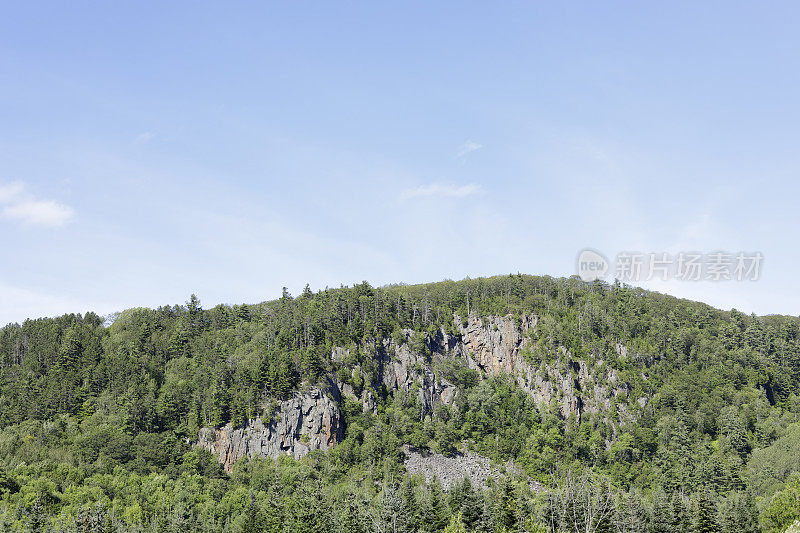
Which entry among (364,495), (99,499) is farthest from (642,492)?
(99,499)

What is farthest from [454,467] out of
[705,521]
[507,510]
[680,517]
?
[705,521]

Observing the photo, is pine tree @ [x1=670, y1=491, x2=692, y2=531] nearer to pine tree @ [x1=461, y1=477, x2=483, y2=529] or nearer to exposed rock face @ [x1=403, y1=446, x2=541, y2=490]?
pine tree @ [x1=461, y1=477, x2=483, y2=529]

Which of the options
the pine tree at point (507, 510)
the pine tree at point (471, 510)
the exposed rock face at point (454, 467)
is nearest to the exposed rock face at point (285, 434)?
the exposed rock face at point (454, 467)

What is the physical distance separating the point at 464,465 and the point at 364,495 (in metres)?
52.1

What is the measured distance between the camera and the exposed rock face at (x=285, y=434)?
172250mm

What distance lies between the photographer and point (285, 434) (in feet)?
576

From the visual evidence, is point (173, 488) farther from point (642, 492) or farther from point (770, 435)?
point (770, 435)

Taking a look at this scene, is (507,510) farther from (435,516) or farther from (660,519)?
(660,519)

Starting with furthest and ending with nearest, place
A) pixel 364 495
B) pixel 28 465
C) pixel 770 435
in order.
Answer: pixel 770 435 < pixel 28 465 < pixel 364 495

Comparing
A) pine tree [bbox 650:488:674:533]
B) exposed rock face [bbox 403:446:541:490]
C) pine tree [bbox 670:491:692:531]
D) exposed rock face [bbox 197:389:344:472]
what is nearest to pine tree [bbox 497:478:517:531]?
pine tree [bbox 650:488:674:533]

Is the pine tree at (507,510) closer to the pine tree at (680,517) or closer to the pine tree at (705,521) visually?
the pine tree at (705,521)

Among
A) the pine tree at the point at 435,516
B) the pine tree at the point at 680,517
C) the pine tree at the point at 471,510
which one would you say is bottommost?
the pine tree at the point at 435,516

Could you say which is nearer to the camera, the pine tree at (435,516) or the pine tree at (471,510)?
the pine tree at (471,510)

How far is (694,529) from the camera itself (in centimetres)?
9300
